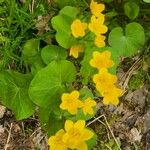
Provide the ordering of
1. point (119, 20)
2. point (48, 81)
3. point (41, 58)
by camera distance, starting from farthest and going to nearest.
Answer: point (119, 20) → point (41, 58) → point (48, 81)

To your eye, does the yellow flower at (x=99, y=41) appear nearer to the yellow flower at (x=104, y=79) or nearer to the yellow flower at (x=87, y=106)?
the yellow flower at (x=104, y=79)

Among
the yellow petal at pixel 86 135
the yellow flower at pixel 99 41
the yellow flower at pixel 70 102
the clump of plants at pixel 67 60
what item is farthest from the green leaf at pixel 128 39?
the yellow petal at pixel 86 135

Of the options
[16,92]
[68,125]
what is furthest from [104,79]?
[16,92]

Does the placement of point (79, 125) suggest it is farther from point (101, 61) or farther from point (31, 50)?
point (31, 50)

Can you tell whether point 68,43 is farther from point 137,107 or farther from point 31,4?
point 137,107

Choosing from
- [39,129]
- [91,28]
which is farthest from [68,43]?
[39,129]

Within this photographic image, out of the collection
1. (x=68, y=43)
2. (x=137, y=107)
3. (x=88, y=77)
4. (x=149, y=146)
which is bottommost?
(x=149, y=146)

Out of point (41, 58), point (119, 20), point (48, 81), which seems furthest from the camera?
point (119, 20)

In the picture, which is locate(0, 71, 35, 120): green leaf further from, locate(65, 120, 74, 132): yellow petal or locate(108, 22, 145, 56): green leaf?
locate(108, 22, 145, 56): green leaf

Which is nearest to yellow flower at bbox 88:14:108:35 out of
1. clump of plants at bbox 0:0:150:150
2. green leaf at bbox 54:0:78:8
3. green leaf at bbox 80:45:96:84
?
clump of plants at bbox 0:0:150:150
